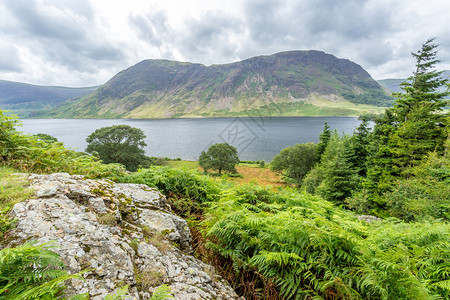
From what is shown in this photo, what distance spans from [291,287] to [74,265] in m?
2.91

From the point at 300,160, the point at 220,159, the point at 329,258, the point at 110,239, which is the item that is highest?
the point at 110,239

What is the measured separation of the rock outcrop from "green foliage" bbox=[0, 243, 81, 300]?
277mm

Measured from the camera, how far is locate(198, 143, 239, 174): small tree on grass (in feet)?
147

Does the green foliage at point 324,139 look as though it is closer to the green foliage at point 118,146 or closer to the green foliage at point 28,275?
the green foliage at point 118,146

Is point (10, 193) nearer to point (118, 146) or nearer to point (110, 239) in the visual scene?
point (110, 239)

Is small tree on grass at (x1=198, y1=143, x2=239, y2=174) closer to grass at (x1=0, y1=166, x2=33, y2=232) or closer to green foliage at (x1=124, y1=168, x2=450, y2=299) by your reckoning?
green foliage at (x1=124, y1=168, x2=450, y2=299)

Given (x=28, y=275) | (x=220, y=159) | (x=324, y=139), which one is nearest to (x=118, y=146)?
(x=220, y=159)

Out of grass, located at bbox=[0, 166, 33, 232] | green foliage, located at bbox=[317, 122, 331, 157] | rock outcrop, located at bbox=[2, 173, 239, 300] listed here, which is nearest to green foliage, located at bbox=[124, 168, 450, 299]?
rock outcrop, located at bbox=[2, 173, 239, 300]

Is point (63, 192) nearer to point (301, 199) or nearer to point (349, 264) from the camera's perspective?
point (349, 264)

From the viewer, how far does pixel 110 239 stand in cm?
259

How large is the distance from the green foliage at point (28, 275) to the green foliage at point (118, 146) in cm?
3426

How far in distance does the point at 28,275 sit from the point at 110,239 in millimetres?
1045

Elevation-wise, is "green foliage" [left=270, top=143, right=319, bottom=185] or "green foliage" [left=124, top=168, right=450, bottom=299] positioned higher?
"green foliage" [left=124, top=168, right=450, bottom=299]

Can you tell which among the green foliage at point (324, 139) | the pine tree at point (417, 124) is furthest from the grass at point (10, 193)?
the green foliage at point (324, 139)
